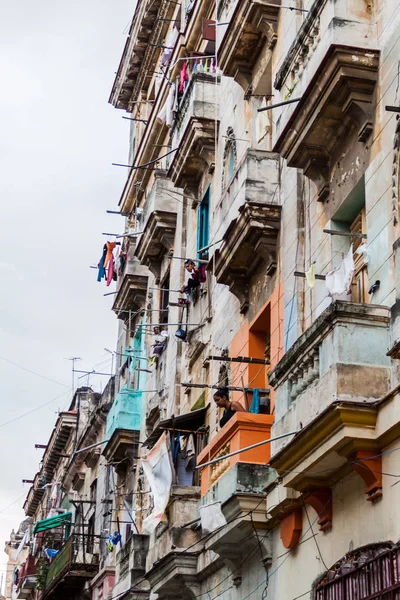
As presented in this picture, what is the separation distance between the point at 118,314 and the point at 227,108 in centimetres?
1126

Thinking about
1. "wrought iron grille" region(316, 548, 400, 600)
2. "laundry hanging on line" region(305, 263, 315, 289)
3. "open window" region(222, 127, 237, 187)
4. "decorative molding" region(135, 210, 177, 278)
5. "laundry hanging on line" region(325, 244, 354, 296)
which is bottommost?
"wrought iron grille" region(316, 548, 400, 600)

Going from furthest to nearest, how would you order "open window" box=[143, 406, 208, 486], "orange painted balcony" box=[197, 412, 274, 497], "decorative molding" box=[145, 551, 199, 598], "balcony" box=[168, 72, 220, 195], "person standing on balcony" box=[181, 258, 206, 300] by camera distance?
1. "balcony" box=[168, 72, 220, 195]
2. "person standing on balcony" box=[181, 258, 206, 300]
3. "open window" box=[143, 406, 208, 486]
4. "decorative molding" box=[145, 551, 199, 598]
5. "orange painted balcony" box=[197, 412, 274, 497]

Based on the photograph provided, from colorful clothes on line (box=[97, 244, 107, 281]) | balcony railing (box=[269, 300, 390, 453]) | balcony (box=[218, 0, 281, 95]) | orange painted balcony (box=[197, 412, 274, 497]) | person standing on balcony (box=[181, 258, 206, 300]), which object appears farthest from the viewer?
colorful clothes on line (box=[97, 244, 107, 281])

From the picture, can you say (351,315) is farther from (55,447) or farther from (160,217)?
(55,447)

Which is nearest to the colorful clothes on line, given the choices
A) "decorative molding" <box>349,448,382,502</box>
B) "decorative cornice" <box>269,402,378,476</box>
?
"decorative cornice" <box>269,402,378,476</box>

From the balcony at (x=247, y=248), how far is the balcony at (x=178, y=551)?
10.8 feet

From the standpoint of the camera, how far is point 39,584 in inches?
1512

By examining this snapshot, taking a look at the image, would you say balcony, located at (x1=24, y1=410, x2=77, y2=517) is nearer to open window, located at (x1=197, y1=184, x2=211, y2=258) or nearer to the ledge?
the ledge

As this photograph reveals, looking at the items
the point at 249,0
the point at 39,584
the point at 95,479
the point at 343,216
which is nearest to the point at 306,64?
the point at 343,216

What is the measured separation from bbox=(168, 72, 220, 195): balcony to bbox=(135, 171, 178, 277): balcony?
1.95 metres

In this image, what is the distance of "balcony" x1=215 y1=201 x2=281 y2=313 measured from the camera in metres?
15.1

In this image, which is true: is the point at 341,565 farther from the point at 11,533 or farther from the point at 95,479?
Result: the point at 11,533

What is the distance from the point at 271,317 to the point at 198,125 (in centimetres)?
629

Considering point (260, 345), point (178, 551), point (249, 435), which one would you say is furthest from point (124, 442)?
point (249, 435)
